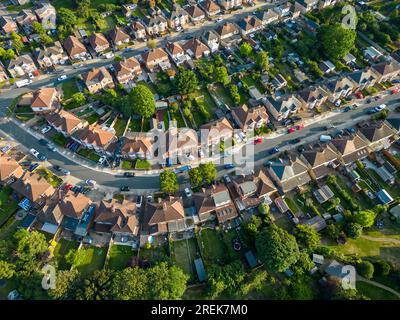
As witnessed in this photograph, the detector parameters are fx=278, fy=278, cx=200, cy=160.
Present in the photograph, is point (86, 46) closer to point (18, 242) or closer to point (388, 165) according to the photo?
point (18, 242)

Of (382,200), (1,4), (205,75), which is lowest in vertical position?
(382,200)

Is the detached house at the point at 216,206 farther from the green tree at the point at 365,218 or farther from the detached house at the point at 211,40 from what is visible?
the detached house at the point at 211,40

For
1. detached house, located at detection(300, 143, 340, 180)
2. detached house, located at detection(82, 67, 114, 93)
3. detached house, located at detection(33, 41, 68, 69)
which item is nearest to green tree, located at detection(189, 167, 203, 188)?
detached house, located at detection(300, 143, 340, 180)

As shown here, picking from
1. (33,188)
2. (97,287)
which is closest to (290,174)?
(97,287)

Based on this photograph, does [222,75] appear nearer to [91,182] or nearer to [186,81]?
[186,81]

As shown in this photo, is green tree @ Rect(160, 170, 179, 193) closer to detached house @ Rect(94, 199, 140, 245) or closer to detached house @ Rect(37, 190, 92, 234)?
detached house @ Rect(94, 199, 140, 245)

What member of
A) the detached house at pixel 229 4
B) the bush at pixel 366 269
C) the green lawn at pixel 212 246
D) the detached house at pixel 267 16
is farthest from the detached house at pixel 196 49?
the bush at pixel 366 269
